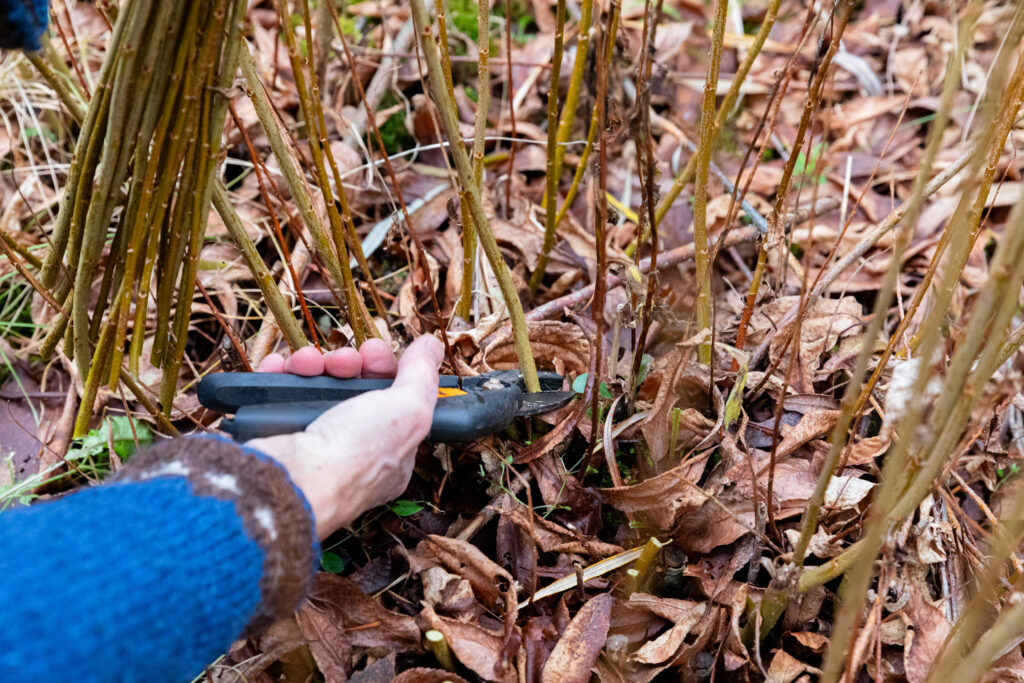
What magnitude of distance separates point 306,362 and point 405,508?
1.09 feet

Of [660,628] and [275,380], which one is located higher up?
[275,380]

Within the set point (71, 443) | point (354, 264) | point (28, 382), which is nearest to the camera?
point (71, 443)

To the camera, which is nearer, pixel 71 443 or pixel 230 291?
pixel 71 443

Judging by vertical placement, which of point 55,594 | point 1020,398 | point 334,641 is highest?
point 55,594

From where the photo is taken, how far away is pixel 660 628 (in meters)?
1.29

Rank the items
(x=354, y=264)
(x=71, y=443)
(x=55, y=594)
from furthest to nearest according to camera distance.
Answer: (x=354, y=264) → (x=71, y=443) → (x=55, y=594)

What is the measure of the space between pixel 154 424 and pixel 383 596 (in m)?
0.61

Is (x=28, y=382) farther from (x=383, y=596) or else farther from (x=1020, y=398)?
(x=1020, y=398)

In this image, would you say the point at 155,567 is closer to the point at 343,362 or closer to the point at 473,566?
the point at 343,362

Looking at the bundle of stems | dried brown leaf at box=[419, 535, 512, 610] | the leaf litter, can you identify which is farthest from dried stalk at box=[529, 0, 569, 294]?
dried brown leaf at box=[419, 535, 512, 610]

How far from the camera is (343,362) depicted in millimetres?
1270

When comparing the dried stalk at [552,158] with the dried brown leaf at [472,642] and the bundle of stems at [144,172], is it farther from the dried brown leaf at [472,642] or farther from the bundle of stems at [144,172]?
the dried brown leaf at [472,642]

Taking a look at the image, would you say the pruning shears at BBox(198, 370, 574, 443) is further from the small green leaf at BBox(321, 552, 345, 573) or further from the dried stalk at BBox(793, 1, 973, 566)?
the dried stalk at BBox(793, 1, 973, 566)

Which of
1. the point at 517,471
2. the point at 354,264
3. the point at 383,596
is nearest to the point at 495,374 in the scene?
the point at 517,471
